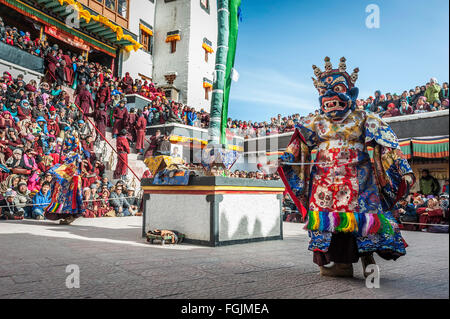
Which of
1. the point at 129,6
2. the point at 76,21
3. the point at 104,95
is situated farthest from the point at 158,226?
the point at 129,6

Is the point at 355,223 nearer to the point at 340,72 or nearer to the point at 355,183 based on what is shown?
the point at 355,183

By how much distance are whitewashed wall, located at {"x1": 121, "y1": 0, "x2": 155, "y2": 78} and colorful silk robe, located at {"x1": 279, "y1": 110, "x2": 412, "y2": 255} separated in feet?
66.3

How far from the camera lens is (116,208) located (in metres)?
10.9

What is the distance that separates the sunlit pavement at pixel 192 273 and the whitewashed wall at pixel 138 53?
1905cm

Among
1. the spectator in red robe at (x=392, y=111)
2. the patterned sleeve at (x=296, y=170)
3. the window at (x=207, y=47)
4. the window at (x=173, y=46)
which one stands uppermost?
the window at (x=207, y=47)

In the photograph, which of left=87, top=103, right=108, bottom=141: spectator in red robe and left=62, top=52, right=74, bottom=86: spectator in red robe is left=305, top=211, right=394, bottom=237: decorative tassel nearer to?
left=87, top=103, right=108, bottom=141: spectator in red robe

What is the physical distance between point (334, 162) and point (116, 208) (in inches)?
349

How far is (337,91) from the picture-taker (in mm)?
3348

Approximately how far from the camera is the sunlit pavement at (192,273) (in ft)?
8.25

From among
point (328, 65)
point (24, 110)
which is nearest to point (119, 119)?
point (24, 110)

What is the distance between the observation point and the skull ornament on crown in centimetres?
331

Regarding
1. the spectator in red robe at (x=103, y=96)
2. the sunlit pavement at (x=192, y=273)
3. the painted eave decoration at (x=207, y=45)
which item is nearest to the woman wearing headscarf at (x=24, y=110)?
the spectator in red robe at (x=103, y=96)

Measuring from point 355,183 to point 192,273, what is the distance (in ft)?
5.43

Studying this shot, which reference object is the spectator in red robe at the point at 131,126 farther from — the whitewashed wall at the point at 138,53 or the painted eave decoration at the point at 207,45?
the painted eave decoration at the point at 207,45
